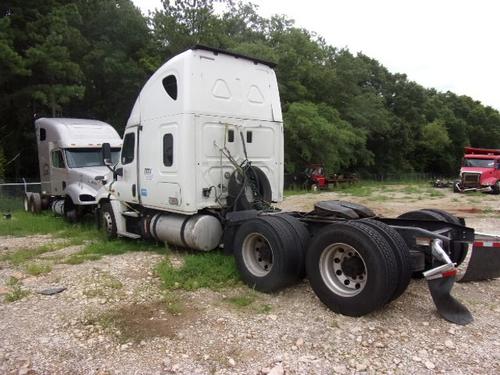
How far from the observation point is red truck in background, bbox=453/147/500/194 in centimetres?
2523

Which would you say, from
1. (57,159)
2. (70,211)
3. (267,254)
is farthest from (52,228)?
(267,254)

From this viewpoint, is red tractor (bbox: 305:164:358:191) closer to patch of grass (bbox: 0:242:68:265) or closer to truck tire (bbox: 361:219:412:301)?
patch of grass (bbox: 0:242:68:265)

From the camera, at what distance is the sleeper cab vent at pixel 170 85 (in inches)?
295

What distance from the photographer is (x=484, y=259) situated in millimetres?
5426

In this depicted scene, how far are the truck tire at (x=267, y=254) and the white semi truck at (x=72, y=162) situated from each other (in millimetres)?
7120

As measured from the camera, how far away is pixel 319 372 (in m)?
3.90

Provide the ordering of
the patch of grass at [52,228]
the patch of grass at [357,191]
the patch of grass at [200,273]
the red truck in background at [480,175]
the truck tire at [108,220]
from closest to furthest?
the patch of grass at [200,273], the truck tire at [108,220], the patch of grass at [52,228], the patch of grass at [357,191], the red truck in background at [480,175]

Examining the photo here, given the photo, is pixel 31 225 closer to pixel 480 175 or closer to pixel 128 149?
pixel 128 149

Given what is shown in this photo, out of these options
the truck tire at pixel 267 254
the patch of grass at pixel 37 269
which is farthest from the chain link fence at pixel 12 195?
the truck tire at pixel 267 254

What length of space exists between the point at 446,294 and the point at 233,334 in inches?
89.5

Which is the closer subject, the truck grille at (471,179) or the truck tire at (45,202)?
the truck tire at (45,202)

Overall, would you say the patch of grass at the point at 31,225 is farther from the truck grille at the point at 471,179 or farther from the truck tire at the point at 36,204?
the truck grille at the point at 471,179

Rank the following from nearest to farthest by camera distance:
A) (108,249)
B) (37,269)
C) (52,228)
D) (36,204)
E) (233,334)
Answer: (233,334) < (37,269) < (108,249) < (52,228) < (36,204)

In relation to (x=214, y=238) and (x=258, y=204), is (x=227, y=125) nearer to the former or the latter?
(x=258, y=204)
